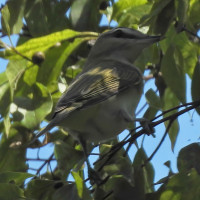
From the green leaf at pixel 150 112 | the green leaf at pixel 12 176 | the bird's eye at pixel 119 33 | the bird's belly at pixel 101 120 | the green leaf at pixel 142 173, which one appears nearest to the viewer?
the green leaf at pixel 142 173

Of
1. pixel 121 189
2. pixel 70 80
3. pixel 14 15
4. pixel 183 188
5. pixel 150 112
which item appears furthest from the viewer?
pixel 70 80

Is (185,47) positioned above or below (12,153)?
above

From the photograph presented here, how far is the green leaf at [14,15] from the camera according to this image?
3.04 m

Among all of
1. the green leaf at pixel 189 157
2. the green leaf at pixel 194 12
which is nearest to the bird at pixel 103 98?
the green leaf at pixel 194 12

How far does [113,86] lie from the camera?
11.4ft

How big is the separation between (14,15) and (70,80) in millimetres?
749

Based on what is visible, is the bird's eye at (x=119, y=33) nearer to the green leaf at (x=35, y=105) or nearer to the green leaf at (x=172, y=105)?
the green leaf at (x=172, y=105)

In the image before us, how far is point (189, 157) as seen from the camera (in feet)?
8.50

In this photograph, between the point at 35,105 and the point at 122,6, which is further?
the point at 122,6

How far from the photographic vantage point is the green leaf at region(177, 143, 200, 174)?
2.54m

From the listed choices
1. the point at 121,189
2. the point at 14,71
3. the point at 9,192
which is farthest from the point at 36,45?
the point at 121,189

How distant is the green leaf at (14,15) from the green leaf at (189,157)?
3.77ft

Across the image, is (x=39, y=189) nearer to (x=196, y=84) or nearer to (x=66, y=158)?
(x=66, y=158)

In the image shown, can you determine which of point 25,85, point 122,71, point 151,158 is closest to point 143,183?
point 151,158
